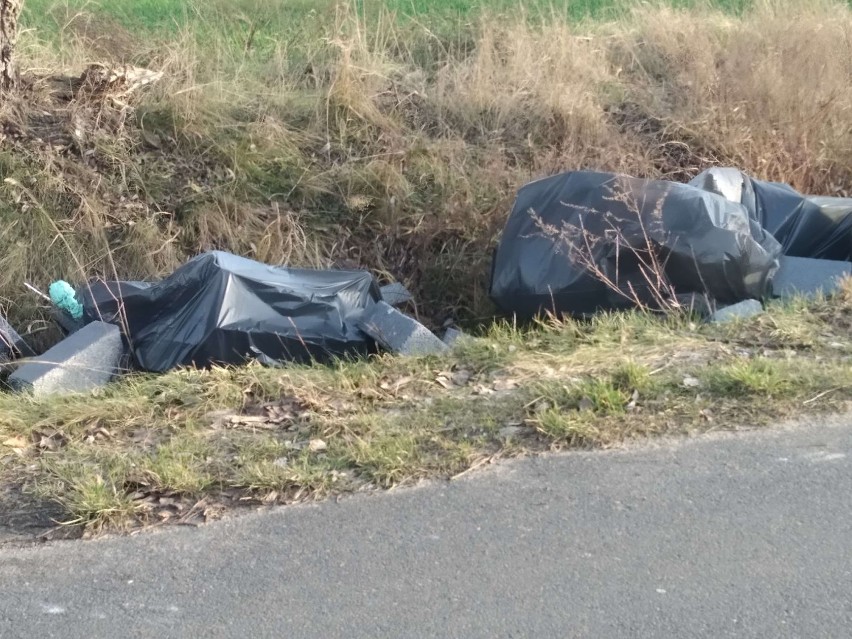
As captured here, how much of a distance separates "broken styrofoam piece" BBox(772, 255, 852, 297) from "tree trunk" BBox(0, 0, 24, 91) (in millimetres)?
5521

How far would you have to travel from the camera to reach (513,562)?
3115 millimetres

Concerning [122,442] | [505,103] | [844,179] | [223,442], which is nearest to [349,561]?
[223,442]

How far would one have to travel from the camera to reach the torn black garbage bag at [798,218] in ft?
20.8

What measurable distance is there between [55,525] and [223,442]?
745 mm

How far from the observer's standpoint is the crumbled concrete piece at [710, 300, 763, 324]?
201 inches

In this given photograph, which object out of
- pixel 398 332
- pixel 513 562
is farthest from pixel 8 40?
pixel 513 562

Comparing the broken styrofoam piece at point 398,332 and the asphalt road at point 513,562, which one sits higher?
the asphalt road at point 513,562

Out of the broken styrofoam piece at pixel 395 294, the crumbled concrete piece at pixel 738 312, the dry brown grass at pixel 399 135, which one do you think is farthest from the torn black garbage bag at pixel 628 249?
the dry brown grass at pixel 399 135

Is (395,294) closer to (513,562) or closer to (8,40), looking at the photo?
(8,40)

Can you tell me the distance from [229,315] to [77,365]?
2.70ft

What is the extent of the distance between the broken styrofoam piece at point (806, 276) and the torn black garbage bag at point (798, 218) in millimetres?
405

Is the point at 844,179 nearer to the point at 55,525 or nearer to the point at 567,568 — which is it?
the point at 567,568

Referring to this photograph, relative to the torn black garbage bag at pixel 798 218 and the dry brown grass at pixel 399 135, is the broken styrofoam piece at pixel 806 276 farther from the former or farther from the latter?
the dry brown grass at pixel 399 135

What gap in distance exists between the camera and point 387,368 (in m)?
4.64
